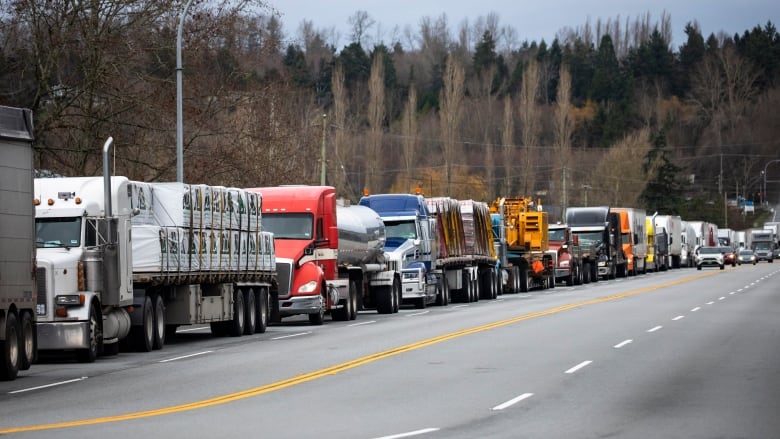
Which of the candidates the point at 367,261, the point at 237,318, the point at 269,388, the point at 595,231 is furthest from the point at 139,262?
the point at 595,231

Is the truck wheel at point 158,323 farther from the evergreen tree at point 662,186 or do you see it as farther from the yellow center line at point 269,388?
the evergreen tree at point 662,186

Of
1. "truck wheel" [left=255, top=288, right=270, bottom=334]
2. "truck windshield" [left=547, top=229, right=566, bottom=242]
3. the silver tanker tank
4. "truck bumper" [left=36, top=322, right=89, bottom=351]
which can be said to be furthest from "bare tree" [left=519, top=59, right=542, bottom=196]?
"truck bumper" [left=36, top=322, right=89, bottom=351]

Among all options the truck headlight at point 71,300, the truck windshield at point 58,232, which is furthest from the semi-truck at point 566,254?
the truck headlight at point 71,300

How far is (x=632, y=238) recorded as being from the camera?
83.4m

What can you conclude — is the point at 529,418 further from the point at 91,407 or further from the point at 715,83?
the point at 715,83

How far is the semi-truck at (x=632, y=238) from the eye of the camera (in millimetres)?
81500

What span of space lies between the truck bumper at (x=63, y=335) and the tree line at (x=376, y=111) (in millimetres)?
19183

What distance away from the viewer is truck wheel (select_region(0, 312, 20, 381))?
64.4 feet

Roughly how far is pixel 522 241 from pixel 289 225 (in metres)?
28.9

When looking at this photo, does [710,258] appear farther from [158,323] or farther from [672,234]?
[158,323]

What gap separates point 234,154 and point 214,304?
17897mm

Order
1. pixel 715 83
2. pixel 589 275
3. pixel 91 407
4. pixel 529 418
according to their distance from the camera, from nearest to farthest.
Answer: pixel 529 418 → pixel 91 407 → pixel 589 275 → pixel 715 83

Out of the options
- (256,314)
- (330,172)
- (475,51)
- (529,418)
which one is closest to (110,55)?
(256,314)

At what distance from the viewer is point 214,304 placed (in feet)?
95.1
